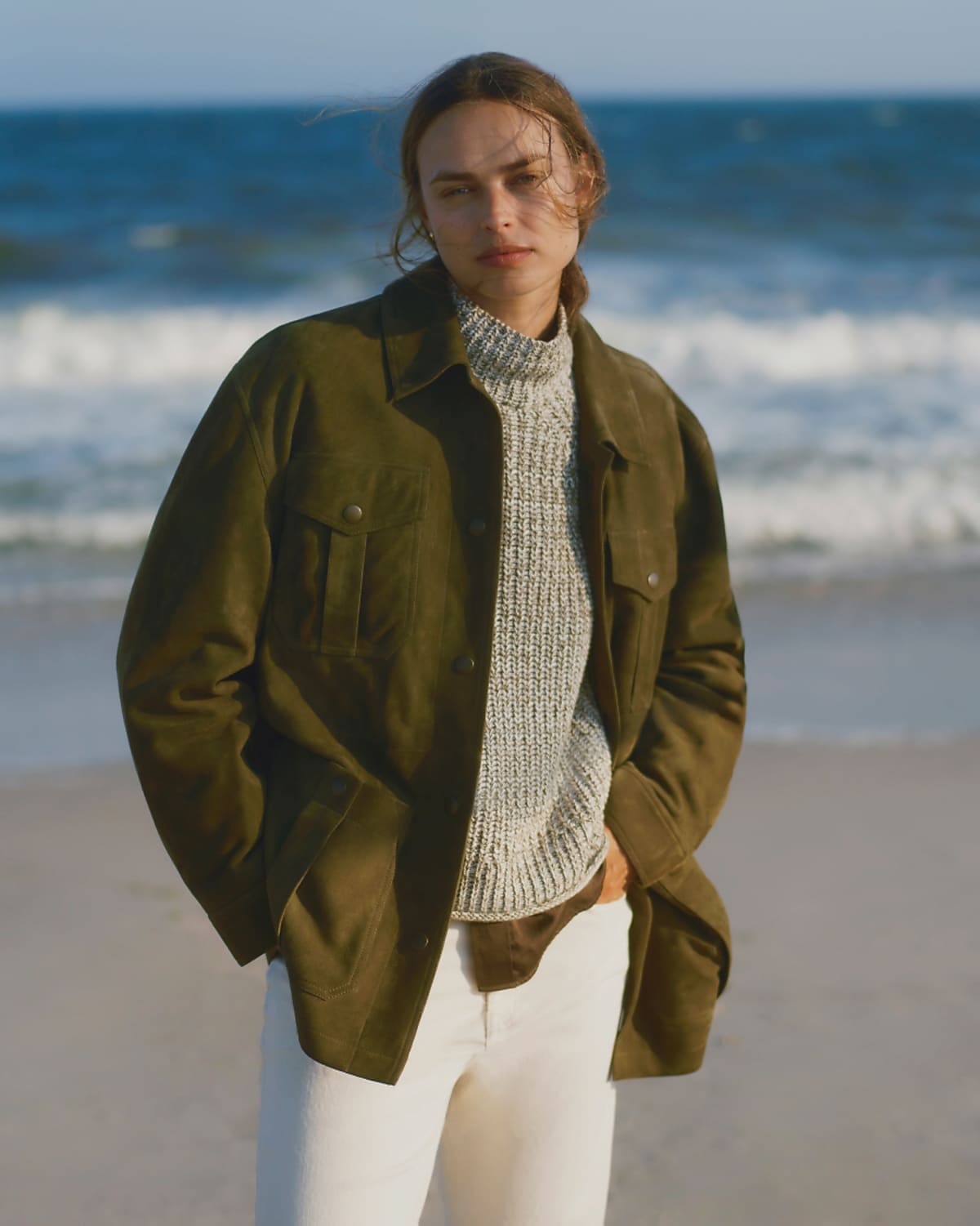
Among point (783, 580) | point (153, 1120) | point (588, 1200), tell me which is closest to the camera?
point (588, 1200)

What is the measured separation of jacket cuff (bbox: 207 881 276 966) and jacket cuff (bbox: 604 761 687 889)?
1.38ft

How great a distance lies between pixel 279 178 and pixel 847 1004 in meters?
24.2

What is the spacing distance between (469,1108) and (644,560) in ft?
2.19

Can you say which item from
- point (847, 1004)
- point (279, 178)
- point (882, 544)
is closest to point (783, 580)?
point (882, 544)

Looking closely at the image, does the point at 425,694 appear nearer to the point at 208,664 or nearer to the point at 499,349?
the point at 208,664

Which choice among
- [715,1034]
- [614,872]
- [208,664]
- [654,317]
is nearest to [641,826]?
[614,872]

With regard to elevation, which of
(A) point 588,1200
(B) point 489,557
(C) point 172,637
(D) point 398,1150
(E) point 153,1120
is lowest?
(E) point 153,1120

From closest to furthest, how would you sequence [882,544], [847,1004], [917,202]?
[847,1004] < [882,544] < [917,202]

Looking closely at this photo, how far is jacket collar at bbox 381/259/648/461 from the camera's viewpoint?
1.59m

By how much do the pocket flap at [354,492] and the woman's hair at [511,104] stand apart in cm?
35

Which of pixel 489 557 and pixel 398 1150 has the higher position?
pixel 489 557

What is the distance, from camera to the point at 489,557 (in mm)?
1587

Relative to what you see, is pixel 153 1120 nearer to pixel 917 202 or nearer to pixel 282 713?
pixel 282 713

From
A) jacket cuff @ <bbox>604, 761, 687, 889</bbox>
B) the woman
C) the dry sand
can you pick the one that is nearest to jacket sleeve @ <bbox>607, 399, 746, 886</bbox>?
jacket cuff @ <bbox>604, 761, 687, 889</bbox>
